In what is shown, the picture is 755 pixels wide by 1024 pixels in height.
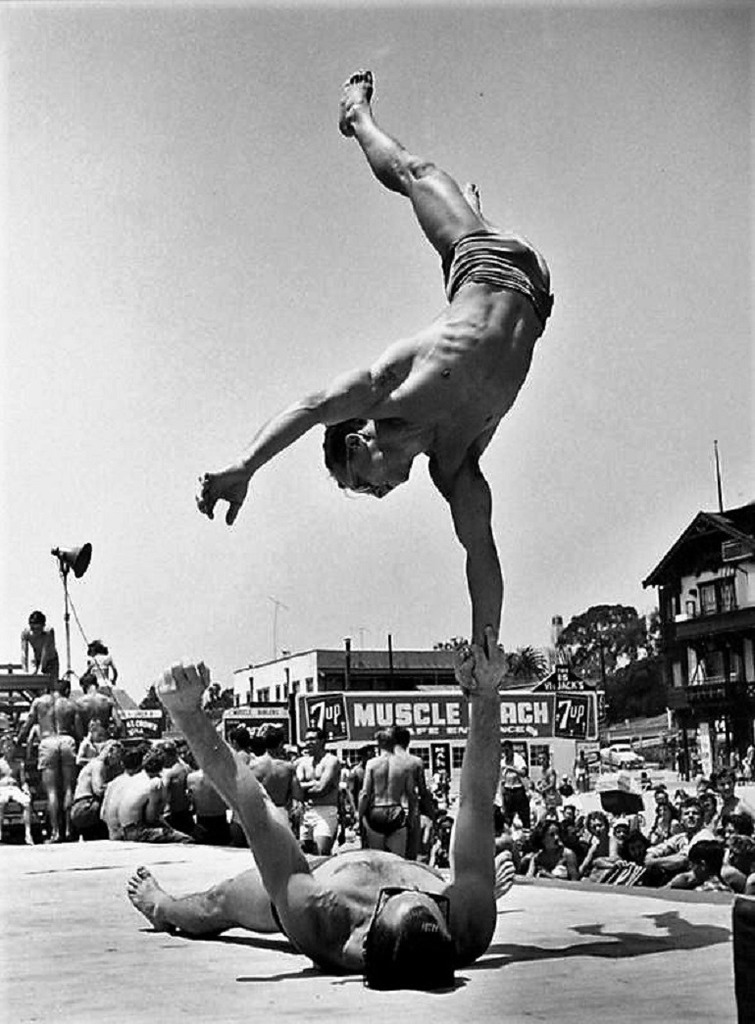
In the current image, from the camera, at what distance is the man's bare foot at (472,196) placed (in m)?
5.76

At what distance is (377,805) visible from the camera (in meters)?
10.0

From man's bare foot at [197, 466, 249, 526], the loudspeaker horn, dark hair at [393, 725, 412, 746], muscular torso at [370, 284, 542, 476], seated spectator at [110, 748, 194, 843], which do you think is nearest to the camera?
man's bare foot at [197, 466, 249, 526]

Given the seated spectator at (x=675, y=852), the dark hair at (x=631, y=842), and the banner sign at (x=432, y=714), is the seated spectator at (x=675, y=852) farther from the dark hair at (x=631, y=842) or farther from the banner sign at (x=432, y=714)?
the banner sign at (x=432, y=714)

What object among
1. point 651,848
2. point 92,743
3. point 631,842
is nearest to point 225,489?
point 631,842

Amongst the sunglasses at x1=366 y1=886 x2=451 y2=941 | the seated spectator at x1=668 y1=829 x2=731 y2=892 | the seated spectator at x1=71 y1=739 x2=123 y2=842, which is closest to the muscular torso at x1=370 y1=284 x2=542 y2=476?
the sunglasses at x1=366 y1=886 x2=451 y2=941

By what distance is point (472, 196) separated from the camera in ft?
19.1

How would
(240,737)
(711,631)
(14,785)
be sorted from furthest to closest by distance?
1. (711,631)
2. (14,785)
3. (240,737)

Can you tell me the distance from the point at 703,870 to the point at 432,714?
1969 cm

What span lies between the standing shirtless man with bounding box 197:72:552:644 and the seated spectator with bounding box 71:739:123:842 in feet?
24.1

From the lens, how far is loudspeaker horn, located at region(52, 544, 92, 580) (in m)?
6.14

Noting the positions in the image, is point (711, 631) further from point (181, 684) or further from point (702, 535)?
point (181, 684)

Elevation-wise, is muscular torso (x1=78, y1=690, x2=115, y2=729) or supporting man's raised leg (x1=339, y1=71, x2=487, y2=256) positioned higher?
supporting man's raised leg (x1=339, y1=71, x2=487, y2=256)

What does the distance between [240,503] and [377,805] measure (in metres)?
5.42

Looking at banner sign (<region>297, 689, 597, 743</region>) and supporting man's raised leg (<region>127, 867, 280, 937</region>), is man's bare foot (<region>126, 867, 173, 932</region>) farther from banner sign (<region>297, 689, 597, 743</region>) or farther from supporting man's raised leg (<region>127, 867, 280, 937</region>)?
banner sign (<region>297, 689, 597, 743</region>)
